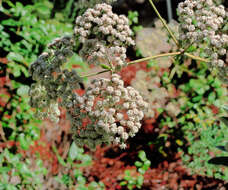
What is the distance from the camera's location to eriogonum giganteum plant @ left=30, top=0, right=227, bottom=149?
2014 mm

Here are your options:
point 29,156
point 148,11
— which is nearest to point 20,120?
point 29,156

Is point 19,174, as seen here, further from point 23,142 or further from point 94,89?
point 94,89

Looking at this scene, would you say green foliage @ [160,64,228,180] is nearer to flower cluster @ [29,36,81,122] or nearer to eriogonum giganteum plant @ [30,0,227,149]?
eriogonum giganteum plant @ [30,0,227,149]

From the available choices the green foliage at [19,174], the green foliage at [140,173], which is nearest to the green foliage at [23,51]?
the green foliage at [19,174]

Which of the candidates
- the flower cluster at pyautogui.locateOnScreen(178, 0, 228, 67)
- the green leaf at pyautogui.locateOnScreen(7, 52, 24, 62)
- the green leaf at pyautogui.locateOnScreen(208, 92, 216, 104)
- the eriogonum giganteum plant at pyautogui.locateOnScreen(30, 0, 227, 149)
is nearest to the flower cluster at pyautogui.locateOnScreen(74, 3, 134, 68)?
the eriogonum giganteum plant at pyautogui.locateOnScreen(30, 0, 227, 149)

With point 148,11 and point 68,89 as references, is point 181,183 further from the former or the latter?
point 148,11

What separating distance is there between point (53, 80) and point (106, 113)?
1.77 ft

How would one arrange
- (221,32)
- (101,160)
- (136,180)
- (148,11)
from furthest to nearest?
1. (148,11)
2. (101,160)
3. (136,180)
4. (221,32)

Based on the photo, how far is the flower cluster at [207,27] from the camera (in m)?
2.15

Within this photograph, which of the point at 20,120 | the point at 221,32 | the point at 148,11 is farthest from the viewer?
the point at 148,11

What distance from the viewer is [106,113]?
1960 millimetres

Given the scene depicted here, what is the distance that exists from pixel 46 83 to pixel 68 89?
0.60 ft

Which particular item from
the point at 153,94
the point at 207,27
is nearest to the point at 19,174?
the point at 153,94

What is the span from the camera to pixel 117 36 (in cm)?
221
